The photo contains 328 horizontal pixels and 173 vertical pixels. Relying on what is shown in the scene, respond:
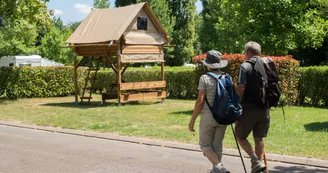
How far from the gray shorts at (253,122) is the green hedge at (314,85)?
11.8 meters

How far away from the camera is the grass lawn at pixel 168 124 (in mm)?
8539

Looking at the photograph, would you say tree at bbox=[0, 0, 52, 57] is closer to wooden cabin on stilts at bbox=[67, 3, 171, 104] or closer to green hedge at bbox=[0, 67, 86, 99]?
green hedge at bbox=[0, 67, 86, 99]

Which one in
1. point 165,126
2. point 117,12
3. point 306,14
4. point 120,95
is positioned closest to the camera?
point 165,126

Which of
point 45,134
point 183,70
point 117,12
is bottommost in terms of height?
point 45,134

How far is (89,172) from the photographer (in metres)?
6.77

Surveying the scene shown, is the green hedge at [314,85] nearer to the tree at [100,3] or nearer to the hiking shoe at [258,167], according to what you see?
the hiking shoe at [258,167]

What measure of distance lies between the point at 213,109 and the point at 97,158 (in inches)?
125

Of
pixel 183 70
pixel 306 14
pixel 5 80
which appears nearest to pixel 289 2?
pixel 306 14

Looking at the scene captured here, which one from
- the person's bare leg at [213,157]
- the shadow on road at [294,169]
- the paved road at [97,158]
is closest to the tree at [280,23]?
the paved road at [97,158]

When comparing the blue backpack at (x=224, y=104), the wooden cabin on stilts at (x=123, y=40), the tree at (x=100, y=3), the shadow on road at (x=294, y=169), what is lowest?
the shadow on road at (x=294, y=169)

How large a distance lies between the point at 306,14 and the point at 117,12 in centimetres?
921

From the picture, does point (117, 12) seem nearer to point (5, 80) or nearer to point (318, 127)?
point (5, 80)

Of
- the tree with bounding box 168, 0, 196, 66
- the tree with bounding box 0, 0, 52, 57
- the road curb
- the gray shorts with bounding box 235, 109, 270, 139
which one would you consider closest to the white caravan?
the tree with bounding box 168, 0, 196, 66

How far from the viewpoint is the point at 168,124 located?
11789mm
